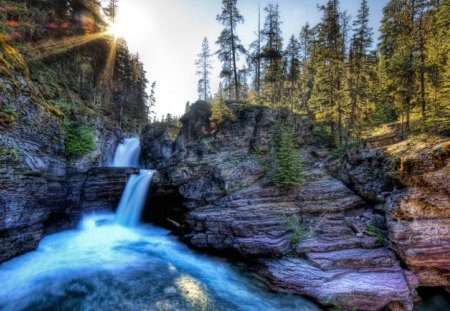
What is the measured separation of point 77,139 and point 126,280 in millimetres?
10971

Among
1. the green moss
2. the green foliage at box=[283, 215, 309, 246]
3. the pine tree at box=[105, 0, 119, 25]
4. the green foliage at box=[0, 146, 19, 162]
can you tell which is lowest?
the green foliage at box=[283, 215, 309, 246]

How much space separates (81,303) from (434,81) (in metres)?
22.9

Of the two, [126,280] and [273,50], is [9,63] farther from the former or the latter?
[273,50]

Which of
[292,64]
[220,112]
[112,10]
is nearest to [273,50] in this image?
[292,64]

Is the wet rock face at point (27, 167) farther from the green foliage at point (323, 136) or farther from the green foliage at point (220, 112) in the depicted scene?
the green foliage at point (323, 136)

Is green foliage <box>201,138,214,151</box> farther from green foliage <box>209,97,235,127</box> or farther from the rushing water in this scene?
the rushing water

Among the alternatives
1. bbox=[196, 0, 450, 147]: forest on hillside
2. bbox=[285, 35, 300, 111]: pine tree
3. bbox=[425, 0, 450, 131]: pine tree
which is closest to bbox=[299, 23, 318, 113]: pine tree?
bbox=[285, 35, 300, 111]: pine tree

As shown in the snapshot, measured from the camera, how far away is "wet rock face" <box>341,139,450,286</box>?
8914 millimetres

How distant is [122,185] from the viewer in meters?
17.8

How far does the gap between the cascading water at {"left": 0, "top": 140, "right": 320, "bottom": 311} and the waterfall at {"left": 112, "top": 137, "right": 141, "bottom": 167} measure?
37.9ft

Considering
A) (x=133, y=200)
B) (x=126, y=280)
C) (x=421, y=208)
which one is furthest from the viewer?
(x=133, y=200)

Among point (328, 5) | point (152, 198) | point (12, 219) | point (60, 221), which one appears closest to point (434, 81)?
point (328, 5)

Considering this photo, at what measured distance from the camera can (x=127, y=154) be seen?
26.3 m

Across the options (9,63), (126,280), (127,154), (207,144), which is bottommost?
(126,280)
